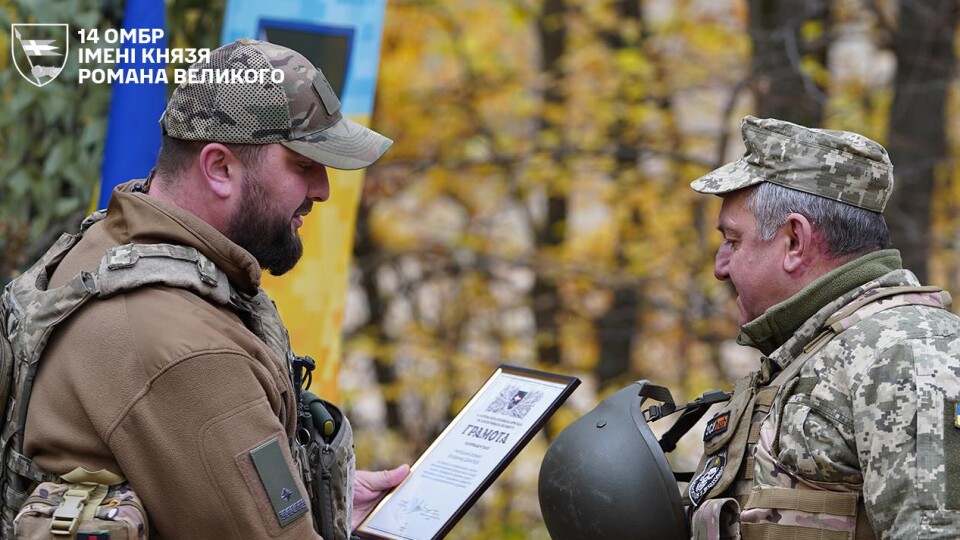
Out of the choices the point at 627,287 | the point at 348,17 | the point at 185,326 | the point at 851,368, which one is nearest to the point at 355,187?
the point at 348,17

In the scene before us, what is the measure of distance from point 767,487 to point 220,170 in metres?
1.56

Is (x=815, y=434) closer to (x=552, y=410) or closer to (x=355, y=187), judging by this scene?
(x=552, y=410)

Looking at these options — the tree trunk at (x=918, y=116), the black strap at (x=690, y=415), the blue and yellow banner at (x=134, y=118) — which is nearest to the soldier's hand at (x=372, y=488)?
the black strap at (x=690, y=415)

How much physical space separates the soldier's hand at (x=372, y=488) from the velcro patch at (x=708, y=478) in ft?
2.86

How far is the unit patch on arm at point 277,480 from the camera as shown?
7.99ft

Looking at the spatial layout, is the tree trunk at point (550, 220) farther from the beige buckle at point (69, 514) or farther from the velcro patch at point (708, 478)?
the beige buckle at point (69, 514)

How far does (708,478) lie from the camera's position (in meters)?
2.94

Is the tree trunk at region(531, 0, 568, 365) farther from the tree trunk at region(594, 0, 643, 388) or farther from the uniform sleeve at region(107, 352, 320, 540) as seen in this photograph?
the uniform sleeve at region(107, 352, 320, 540)

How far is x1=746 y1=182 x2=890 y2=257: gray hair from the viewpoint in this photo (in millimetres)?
2898

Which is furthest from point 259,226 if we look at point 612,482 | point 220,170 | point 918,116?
point 918,116

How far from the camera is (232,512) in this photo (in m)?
2.41

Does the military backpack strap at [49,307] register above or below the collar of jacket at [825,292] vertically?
below

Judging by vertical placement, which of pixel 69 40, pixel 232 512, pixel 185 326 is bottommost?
pixel 232 512

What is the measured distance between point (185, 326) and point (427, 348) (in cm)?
733
